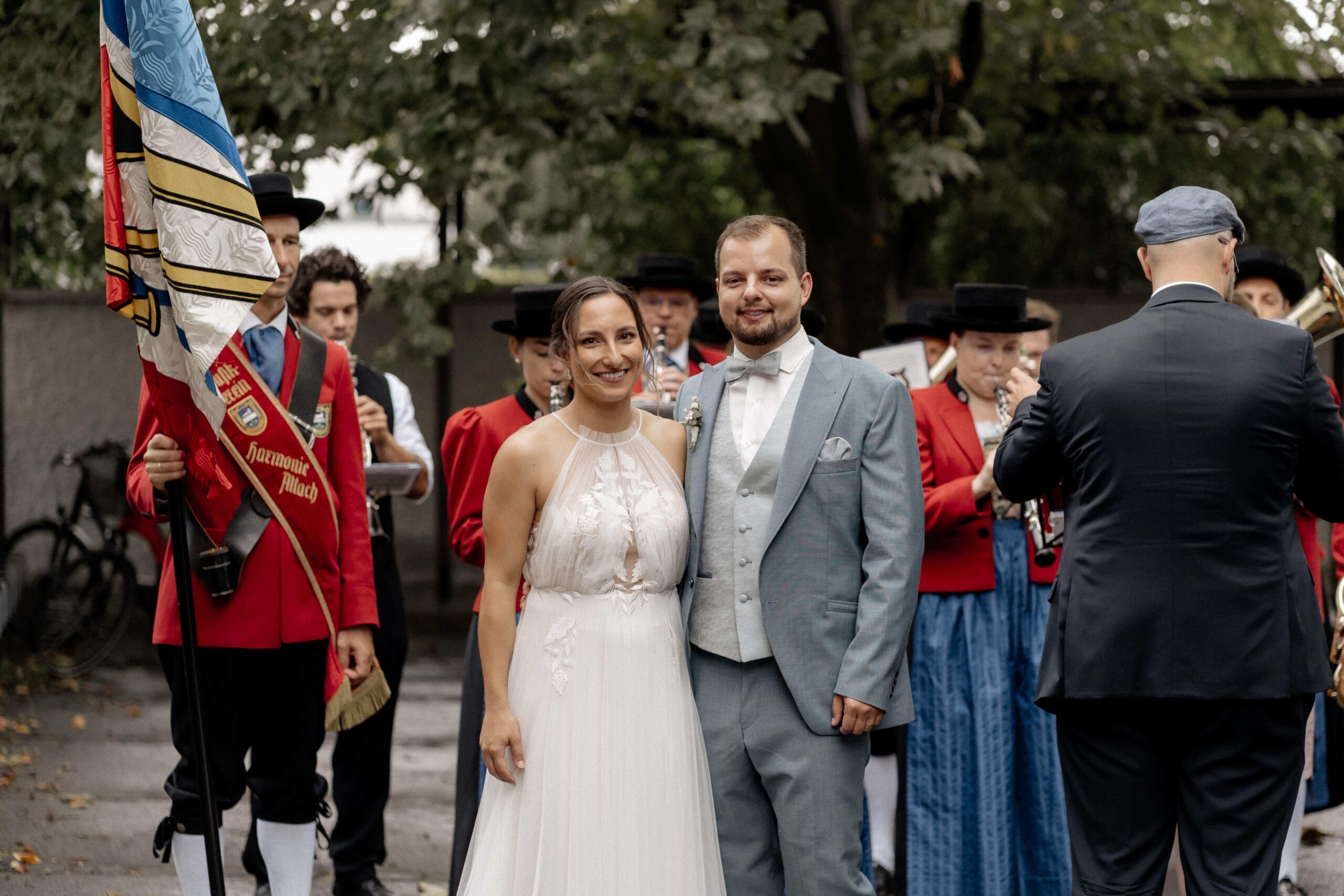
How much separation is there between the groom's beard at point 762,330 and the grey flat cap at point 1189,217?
0.90 metres

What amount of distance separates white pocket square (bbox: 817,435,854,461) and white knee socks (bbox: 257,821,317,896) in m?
1.97

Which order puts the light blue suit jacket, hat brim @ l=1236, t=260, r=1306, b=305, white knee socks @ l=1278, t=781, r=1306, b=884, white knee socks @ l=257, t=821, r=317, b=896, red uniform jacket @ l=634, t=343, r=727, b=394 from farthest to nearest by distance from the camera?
red uniform jacket @ l=634, t=343, r=727, b=394, hat brim @ l=1236, t=260, r=1306, b=305, white knee socks @ l=1278, t=781, r=1306, b=884, white knee socks @ l=257, t=821, r=317, b=896, the light blue suit jacket

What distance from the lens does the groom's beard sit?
378 cm

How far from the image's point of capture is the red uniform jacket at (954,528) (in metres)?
4.95

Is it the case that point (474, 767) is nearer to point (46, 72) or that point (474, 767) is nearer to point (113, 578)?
point (46, 72)

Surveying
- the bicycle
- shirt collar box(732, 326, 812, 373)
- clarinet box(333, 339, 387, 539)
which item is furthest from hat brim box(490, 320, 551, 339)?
the bicycle

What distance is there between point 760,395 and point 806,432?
207 mm

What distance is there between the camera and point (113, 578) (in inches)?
381

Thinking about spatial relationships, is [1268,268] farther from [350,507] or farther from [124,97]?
[124,97]

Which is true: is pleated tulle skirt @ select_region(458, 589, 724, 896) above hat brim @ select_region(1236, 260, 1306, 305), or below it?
below

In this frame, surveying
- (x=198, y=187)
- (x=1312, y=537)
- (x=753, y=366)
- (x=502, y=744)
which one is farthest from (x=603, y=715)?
(x=1312, y=537)

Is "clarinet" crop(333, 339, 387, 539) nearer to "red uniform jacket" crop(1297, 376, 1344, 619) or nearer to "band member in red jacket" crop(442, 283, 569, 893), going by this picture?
"band member in red jacket" crop(442, 283, 569, 893)

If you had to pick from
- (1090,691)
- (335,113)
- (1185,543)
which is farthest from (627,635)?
(335,113)

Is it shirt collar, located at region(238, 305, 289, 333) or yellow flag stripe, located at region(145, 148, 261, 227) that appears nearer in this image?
yellow flag stripe, located at region(145, 148, 261, 227)
